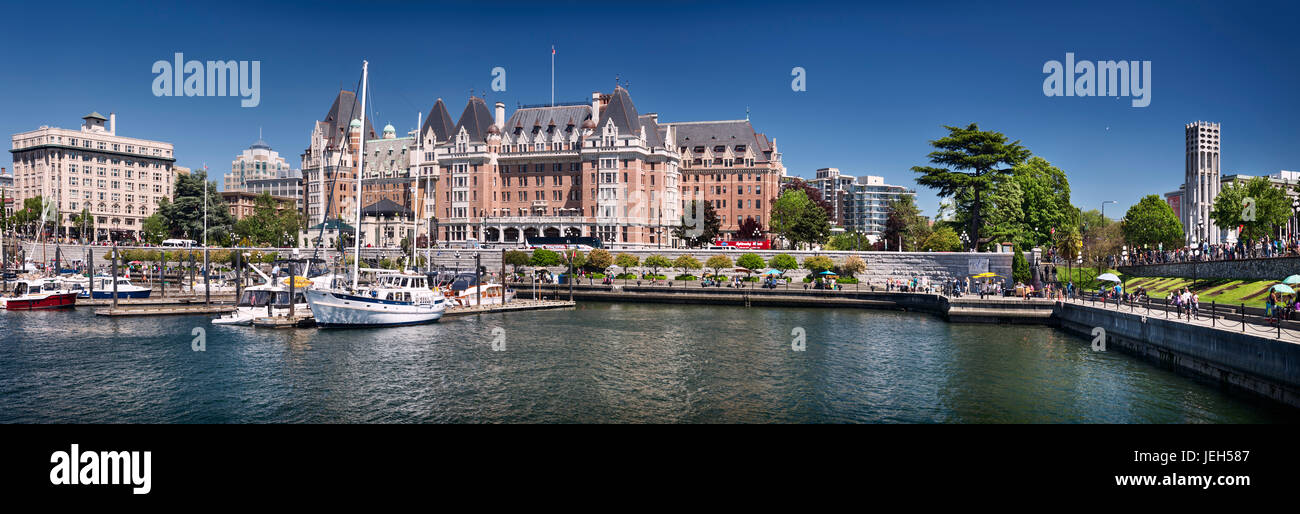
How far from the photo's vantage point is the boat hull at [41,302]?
220ft

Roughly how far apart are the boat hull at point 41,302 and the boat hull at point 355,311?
102 feet

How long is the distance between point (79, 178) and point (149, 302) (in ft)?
340

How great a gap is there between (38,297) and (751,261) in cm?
7216

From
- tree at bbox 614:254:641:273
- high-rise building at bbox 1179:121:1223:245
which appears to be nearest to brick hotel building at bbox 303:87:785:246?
tree at bbox 614:254:641:273

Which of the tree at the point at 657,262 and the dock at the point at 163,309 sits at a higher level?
the tree at the point at 657,262

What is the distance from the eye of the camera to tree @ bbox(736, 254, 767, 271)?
93619 mm

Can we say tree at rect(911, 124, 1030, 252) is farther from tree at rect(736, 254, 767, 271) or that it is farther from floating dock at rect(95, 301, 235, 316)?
floating dock at rect(95, 301, 235, 316)

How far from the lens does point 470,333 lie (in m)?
54.9

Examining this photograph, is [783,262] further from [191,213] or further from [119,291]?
[191,213]

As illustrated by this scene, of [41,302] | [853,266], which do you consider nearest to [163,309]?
[41,302]

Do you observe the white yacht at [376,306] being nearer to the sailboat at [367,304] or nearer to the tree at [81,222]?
the sailboat at [367,304]

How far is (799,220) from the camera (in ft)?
366

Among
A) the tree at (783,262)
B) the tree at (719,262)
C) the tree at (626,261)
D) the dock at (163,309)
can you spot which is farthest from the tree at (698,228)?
the dock at (163,309)
